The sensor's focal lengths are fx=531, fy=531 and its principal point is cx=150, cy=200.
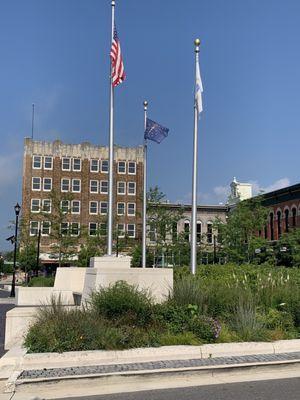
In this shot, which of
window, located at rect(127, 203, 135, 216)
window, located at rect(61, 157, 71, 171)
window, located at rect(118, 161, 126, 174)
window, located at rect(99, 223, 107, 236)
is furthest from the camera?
window, located at rect(118, 161, 126, 174)

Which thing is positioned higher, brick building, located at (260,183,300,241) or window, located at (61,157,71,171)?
window, located at (61,157,71,171)

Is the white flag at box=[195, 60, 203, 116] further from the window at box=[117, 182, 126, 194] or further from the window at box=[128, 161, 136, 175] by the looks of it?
the window at box=[128, 161, 136, 175]

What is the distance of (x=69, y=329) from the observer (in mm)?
9820

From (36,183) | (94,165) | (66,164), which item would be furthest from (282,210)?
(36,183)

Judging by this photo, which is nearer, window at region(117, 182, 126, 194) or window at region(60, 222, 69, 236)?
window at region(60, 222, 69, 236)

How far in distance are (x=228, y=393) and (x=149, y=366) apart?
158 centimetres

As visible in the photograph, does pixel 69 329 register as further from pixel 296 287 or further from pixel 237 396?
pixel 296 287

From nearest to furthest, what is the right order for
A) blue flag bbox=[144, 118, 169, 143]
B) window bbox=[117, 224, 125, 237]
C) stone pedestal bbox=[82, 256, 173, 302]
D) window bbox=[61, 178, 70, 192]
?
stone pedestal bbox=[82, 256, 173, 302], blue flag bbox=[144, 118, 169, 143], window bbox=[117, 224, 125, 237], window bbox=[61, 178, 70, 192]

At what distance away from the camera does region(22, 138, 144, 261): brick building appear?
77312 mm

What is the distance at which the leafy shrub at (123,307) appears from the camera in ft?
35.2

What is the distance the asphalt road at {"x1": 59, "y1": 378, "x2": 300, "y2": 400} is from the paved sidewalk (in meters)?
0.66

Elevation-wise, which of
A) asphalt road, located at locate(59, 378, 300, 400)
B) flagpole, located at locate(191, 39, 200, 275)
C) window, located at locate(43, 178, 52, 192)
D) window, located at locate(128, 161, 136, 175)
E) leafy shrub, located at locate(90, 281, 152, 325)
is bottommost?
asphalt road, located at locate(59, 378, 300, 400)

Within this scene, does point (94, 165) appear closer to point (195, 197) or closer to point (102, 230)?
point (102, 230)

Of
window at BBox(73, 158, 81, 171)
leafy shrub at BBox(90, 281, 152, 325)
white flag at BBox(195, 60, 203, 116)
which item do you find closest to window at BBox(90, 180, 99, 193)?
window at BBox(73, 158, 81, 171)
